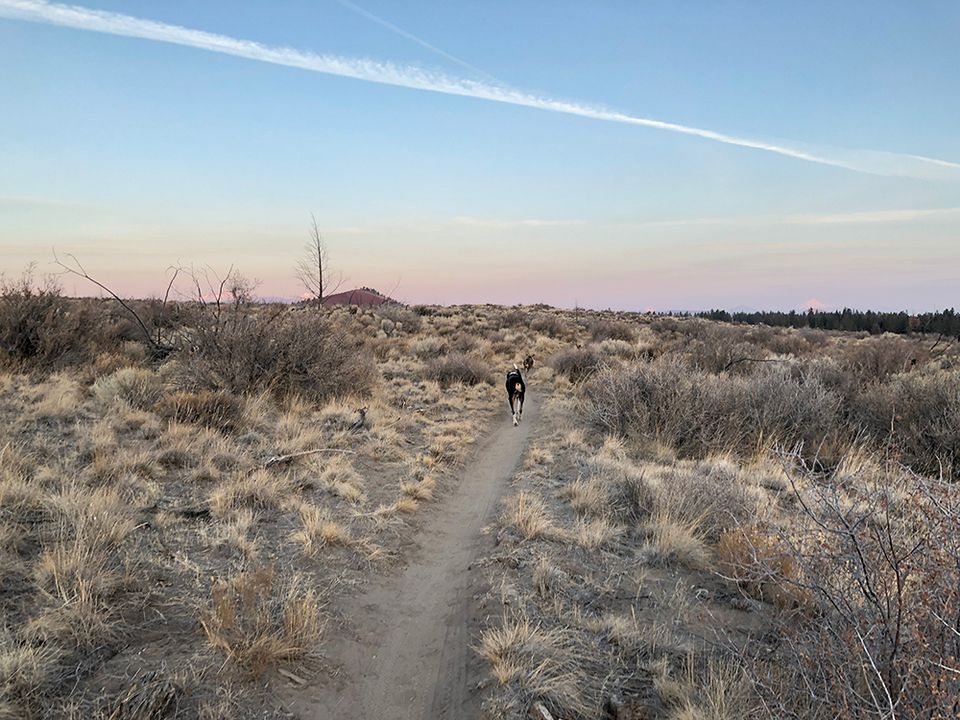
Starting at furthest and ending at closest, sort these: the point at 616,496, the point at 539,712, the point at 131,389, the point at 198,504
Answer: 1. the point at 131,389
2. the point at 616,496
3. the point at 198,504
4. the point at 539,712

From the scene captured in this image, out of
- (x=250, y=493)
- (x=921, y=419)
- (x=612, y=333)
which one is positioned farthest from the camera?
(x=612, y=333)

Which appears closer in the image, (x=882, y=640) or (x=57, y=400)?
(x=882, y=640)

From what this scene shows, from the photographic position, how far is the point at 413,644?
401 centimetres

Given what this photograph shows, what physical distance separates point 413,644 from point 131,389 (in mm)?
8360

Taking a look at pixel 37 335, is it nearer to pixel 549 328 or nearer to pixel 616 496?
pixel 616 496

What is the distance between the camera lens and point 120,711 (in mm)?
2855

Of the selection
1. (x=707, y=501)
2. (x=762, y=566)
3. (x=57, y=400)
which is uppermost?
(x=57, y=400)

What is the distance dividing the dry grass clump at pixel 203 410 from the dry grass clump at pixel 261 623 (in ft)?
16.2

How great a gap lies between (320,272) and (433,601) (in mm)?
27671

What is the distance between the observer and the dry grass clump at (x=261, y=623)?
133 inches

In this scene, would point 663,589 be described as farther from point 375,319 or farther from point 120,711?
point 375,319

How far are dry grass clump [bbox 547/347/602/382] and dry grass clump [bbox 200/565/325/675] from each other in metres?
14.0

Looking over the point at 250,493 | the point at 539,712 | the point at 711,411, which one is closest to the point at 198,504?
the point at 250,493

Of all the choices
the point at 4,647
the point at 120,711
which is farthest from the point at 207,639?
the point at 4,647
